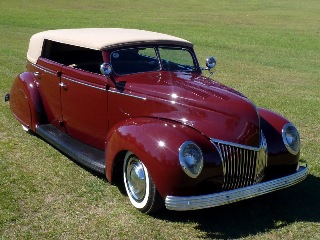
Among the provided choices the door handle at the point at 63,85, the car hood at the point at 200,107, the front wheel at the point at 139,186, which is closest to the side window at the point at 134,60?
the car hood at the point at 200,107

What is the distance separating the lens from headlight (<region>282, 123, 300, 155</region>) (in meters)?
4.98

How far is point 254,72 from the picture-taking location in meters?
13.8

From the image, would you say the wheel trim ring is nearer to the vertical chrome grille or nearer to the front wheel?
the front wheel

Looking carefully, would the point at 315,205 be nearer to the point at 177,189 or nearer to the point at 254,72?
the point at 177,189

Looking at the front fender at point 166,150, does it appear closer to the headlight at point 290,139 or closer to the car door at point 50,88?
the headlight at point 290,139

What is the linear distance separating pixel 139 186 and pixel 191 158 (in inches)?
28.1

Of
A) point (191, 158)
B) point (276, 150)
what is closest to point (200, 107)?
point (191, 158)

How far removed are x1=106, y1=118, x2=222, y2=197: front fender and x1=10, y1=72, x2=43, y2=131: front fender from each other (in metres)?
2.34

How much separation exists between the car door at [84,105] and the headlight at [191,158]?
57.9 inches

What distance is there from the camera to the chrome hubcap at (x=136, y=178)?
464 cm

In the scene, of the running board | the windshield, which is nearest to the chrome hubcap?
the running board

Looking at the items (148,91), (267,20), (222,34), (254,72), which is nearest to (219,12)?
(267,20)

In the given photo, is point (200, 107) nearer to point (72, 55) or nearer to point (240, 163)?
point (240, 163)

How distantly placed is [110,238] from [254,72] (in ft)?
34.0
